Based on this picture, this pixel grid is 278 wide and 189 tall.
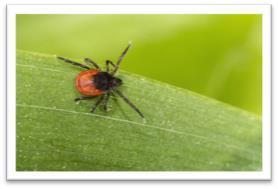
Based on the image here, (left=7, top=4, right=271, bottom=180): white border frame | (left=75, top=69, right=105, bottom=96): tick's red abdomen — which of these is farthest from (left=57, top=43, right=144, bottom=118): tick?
(left=7, top=4, right=271, bottom=180): white border frame

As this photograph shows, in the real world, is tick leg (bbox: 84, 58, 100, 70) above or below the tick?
above

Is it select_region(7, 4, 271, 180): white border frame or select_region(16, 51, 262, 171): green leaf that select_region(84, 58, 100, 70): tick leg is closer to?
select_region(16, 51, 262, 171): green leaf
